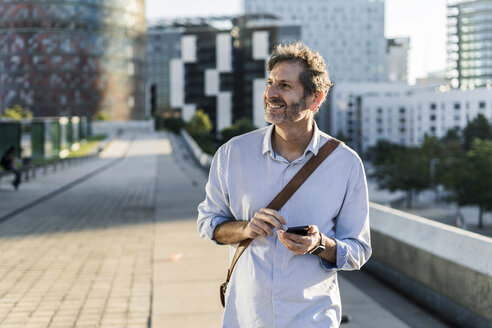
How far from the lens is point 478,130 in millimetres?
131750

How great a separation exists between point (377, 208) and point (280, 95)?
21.9 ft

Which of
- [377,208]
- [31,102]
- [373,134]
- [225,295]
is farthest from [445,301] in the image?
[373,134]

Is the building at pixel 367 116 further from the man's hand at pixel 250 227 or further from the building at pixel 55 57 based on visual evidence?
the man's hand at pixel 250 227

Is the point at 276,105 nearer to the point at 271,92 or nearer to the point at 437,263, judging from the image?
the point at 271,92

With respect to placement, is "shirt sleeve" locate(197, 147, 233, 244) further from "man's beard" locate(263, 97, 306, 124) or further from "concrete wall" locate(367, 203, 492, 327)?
"concrete wall" locate(367, 203, 492, 327)

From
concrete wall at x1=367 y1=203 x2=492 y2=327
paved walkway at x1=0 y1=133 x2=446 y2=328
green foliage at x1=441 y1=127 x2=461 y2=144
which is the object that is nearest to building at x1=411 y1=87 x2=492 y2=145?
green foliage at x1=441 y1=127 x2=461 y2=144

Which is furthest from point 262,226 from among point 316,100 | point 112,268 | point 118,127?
point 118,127

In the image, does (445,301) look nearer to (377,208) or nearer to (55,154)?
(377,208)

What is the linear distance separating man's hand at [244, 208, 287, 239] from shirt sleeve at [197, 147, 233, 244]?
0.90ft

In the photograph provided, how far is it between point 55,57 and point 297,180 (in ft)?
448

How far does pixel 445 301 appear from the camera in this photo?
269 inches

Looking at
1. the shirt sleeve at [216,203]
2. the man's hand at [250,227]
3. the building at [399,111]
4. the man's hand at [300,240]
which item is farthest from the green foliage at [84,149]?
the building at [399,111]

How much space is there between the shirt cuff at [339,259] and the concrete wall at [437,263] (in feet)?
11.8

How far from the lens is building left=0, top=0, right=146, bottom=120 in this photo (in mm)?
131125
